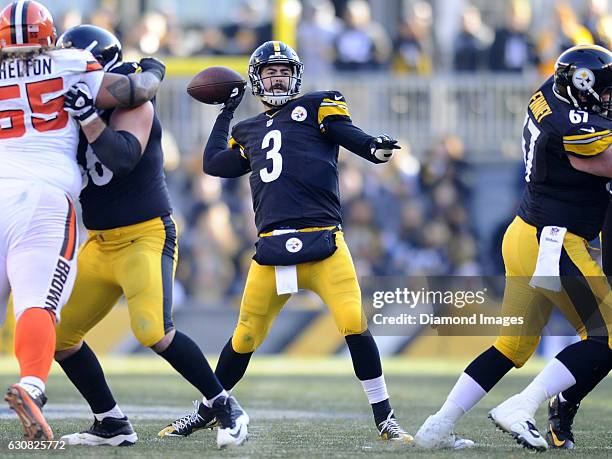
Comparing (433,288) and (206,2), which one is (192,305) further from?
(206,2)

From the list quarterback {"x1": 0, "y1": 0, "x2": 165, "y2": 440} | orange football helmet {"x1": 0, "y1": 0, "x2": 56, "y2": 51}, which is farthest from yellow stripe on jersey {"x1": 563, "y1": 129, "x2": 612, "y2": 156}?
orange football helmet {"x1": 0, "y1": 0, "x2": 56, "y2": 51}

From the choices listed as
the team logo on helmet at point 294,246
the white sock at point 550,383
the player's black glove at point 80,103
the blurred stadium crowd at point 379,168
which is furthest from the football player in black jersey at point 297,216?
the blurred stadium crowd at point 379,168

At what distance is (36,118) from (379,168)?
9.46 m

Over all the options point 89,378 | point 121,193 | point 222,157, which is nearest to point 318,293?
point 222,157

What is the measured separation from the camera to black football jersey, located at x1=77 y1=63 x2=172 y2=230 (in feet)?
19.2

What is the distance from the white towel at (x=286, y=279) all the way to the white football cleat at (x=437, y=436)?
88 centimetres

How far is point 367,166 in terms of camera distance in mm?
14953

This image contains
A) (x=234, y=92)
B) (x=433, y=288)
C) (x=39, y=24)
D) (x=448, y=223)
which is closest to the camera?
(x=39, y=24)

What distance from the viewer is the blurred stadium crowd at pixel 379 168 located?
13383mm

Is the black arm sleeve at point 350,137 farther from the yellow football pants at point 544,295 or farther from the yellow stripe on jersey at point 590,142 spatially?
the yellow stripe on jersey at point 590,142

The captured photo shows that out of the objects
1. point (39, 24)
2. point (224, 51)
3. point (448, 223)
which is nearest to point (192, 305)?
point (448, 223)

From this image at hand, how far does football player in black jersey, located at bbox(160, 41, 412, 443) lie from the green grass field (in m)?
0.37

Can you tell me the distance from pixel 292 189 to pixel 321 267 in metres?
0.39

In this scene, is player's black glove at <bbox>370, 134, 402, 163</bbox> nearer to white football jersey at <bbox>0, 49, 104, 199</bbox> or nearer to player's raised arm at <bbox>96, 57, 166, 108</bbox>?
player's raised arm at <bbox>96, 57, 166, 108</bbox>
